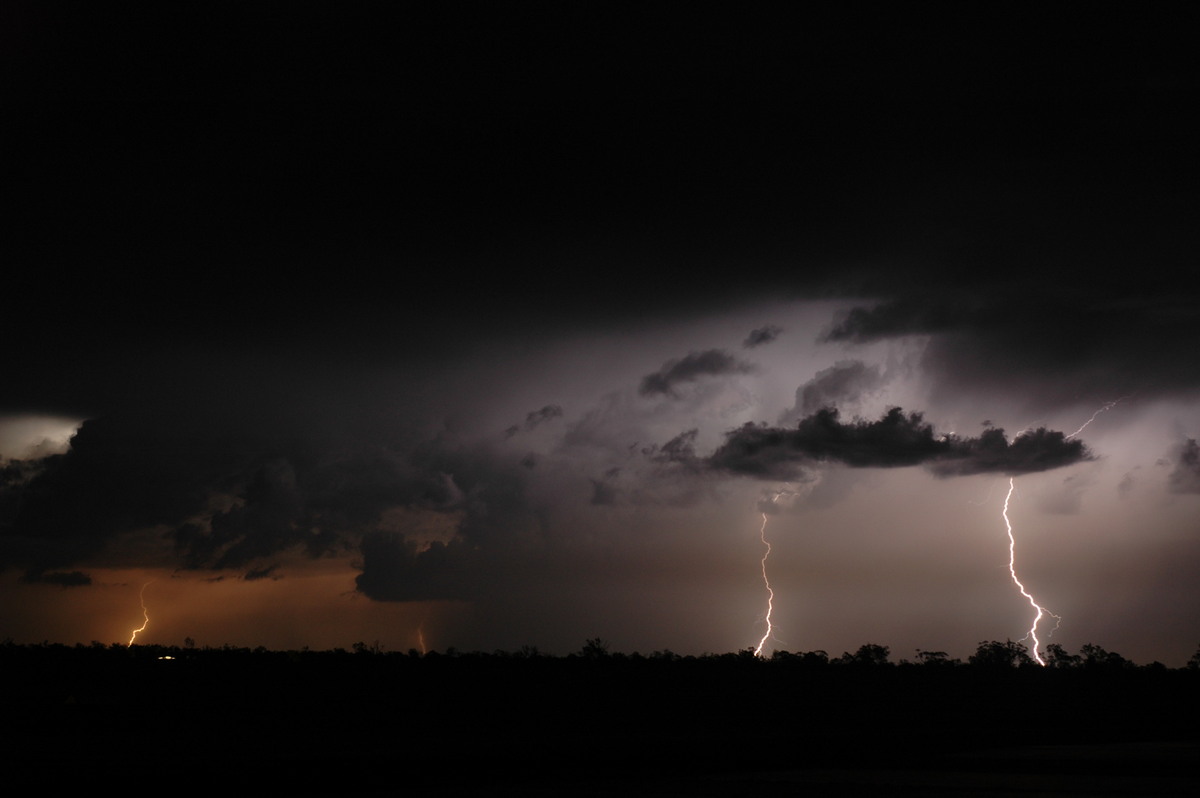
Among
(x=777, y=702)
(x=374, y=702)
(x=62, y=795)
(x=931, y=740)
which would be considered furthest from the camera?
(x=777, y=702)

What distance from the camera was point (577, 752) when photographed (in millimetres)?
30297

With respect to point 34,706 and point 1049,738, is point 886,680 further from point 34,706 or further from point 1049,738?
point 34,706

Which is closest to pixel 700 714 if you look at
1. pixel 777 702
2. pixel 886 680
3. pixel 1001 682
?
pixel 777 702

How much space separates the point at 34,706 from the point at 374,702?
15.1 metres

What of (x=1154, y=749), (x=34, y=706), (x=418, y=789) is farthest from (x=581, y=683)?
(x=418, y=789)

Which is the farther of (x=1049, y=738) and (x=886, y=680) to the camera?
(x=886, y=680)

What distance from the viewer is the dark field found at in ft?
77.9

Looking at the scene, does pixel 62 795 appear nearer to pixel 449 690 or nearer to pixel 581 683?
pixel 449 690

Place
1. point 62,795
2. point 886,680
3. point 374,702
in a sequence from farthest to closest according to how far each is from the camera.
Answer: point 886,680 < point 374,702 < point 62,795

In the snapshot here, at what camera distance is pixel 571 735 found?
36625mm

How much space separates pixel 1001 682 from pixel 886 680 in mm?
9667

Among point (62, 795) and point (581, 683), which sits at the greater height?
point (581, 683)

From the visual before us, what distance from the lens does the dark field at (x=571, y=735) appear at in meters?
23.7

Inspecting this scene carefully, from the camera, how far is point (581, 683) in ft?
229
